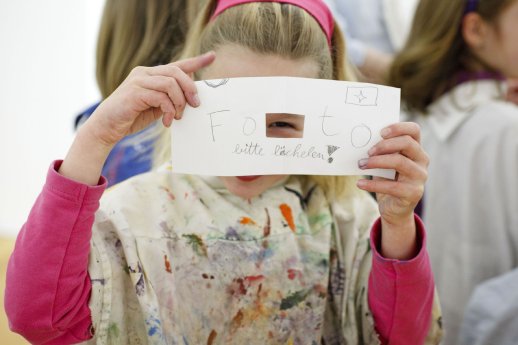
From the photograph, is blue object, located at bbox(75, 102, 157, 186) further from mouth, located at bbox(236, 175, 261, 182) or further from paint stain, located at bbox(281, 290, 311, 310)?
A: paint stain, located at bbox(281, 290, 311, 310)

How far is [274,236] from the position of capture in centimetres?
84

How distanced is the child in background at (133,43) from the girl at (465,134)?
709 mm

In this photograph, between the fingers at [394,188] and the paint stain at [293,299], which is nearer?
the fingers at [394,188]

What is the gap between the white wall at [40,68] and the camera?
6.00 feet

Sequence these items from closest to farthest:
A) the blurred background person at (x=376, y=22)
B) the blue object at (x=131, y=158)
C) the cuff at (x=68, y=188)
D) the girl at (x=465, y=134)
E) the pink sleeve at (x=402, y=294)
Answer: the cuff at (x=68, y=188)
the pink sleeve at (x=402, y=294)
the blue object at (x=131, y=158)
the girl at (x=465, y=134)
the blurred background person at (x=376, y=22)

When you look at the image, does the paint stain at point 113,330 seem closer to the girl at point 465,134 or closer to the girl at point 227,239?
the girl at point 227,239

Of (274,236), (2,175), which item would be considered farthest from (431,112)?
(2,175)

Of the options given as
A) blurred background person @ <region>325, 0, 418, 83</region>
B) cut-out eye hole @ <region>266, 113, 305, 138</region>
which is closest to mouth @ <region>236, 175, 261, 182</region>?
cut-out eye hole @ <region>266, 113, 305, 138</region>

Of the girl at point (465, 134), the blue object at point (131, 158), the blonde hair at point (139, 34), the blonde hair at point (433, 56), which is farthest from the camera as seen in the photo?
the blonde hair at point (433, 56)

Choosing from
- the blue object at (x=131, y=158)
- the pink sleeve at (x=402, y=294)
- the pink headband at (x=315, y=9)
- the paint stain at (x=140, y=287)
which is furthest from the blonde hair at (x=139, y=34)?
the pink sleeve at (x=402, y=294)

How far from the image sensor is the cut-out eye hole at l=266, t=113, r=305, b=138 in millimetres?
713

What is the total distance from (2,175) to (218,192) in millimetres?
1281

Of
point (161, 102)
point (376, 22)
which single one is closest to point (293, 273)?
point (161, 102)

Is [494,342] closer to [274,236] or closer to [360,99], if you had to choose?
[274,236]
